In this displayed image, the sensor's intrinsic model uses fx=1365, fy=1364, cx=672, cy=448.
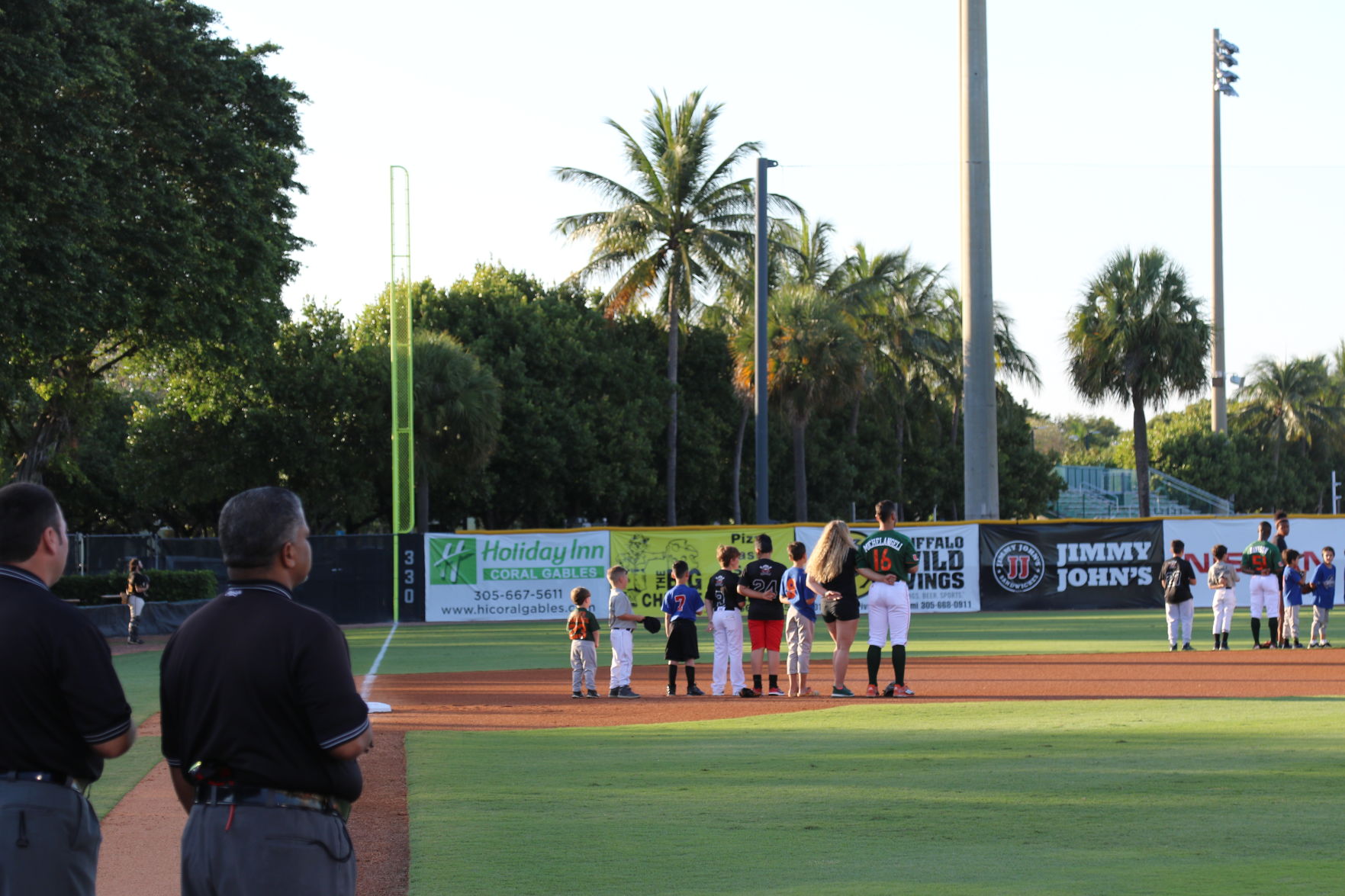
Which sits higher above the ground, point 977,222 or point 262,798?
point 977,222

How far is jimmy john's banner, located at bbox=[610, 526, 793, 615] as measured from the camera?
29578 mm

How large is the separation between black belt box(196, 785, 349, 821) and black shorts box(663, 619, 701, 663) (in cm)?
1223

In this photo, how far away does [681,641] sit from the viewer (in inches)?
624

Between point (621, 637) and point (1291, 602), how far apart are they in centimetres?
1085

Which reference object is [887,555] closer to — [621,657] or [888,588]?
[888,588]

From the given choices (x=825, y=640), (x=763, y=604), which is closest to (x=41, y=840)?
(x=763, y=604)

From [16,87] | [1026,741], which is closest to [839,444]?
[16,87]

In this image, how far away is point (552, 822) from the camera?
26.0 ft

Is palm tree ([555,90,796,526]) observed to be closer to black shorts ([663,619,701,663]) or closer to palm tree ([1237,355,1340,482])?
black shorts ([663,619,701,663])

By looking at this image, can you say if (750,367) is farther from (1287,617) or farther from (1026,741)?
(1026,741)

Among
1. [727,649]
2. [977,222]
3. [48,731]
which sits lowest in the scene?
[727,649]

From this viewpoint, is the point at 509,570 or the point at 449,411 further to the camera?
the point at 449,411

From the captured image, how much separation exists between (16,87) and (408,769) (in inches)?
658

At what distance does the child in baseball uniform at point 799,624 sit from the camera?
15.2m
